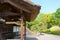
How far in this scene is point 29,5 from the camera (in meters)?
6.57

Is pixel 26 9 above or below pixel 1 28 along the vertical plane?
above

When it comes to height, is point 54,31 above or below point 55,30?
below

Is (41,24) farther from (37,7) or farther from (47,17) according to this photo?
(37,7)

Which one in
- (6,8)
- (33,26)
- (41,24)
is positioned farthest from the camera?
(41,24)

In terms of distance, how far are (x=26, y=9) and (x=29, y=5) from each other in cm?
19

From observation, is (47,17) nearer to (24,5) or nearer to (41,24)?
(41,24)

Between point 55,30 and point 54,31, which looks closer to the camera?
point 54,31

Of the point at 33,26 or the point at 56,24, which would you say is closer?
the point at 33,26

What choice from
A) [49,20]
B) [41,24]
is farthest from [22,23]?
[49,20]

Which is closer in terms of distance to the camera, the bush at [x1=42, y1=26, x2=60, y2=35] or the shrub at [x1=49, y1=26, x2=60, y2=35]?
the bush at [x1=42, y1=26, x2=60, y2=35]

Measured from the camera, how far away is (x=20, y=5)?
6.66m

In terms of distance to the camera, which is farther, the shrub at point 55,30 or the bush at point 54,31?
the shrub at point 55,30

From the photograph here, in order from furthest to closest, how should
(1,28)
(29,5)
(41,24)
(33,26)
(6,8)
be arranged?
(41,24) < (33,26) < (1,28) < (6,8) < (29,5)

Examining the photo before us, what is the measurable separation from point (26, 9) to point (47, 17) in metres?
35.8
